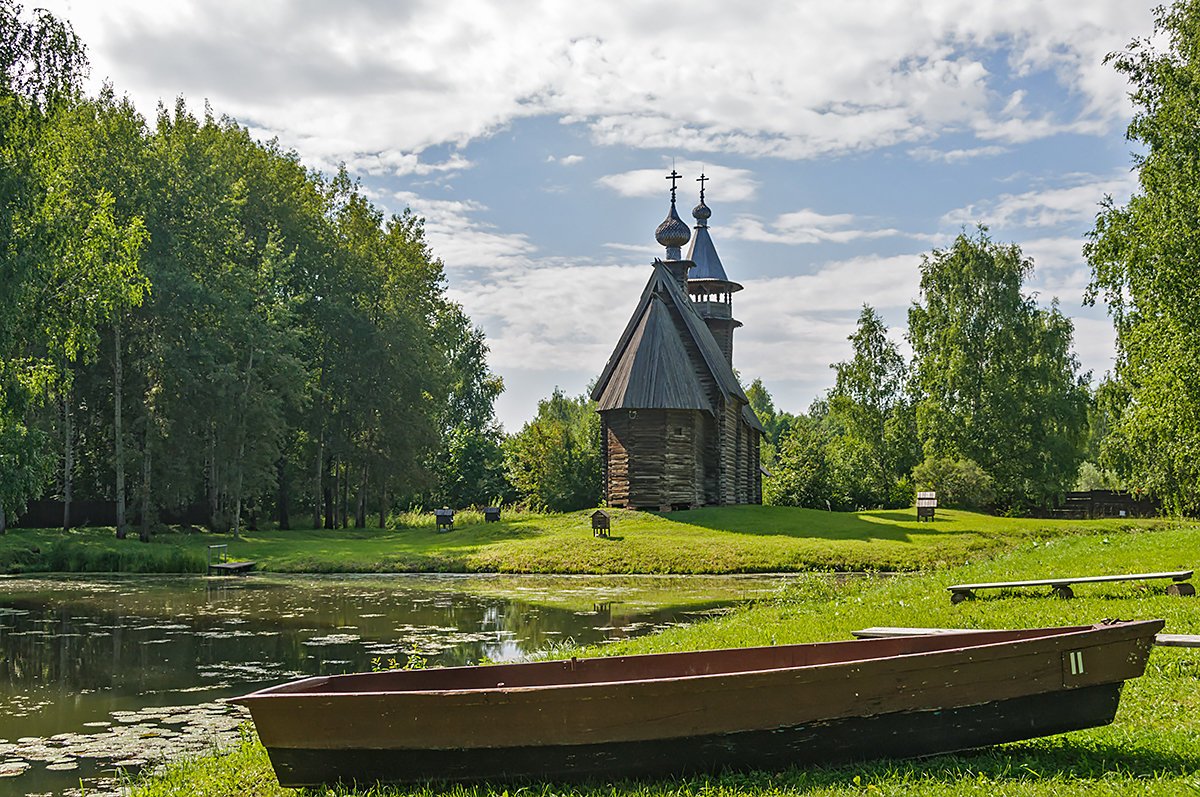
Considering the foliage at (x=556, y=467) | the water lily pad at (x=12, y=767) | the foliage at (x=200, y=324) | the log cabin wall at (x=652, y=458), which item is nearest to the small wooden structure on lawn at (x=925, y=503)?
the log cabin wall at (x=652, y=458)

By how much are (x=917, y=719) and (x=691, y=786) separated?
4.73ft

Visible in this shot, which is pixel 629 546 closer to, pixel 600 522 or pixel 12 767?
pixel 600 522

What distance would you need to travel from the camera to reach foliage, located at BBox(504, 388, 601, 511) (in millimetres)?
43031

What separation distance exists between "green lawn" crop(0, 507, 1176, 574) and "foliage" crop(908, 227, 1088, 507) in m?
9.41

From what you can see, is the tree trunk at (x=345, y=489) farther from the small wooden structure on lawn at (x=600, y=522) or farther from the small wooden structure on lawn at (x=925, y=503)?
the small wooden structure on lawn at (x=925, y=503)

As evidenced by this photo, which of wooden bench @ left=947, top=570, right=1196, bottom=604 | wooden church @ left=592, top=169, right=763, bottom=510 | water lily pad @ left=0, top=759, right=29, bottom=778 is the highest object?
wooden church @ left=592, top=169, right=763, bottom=510

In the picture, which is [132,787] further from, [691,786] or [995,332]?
[995,332]

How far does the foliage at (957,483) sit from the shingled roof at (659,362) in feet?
31.1

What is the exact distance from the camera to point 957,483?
4147 centimetres

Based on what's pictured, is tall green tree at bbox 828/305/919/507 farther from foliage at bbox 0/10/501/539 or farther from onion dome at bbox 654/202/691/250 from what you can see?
foliage at bbox 0/10/501/539

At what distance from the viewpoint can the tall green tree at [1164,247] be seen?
764 inches

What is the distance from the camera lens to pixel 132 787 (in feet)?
22.0

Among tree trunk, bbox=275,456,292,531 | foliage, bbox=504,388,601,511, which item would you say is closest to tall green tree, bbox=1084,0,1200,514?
foliage, bbox=504,388,601,511

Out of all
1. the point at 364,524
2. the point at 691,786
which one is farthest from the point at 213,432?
the point at 691,786
